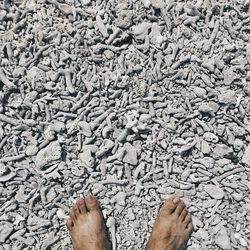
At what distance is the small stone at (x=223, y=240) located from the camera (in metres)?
1.53

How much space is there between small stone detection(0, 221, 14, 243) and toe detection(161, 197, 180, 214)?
0.57 meters

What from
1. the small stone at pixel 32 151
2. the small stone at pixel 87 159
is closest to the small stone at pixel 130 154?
the small stone at pixel 87 159

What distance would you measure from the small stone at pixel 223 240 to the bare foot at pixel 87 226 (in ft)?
1.35

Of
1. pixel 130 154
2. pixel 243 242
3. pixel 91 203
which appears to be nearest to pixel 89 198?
pixel 91 203

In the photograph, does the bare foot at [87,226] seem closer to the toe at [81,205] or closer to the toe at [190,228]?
the toe at [81,205]

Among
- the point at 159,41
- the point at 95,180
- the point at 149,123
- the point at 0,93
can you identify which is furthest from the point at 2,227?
the point at 159,41

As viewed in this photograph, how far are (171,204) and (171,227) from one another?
0.38 ft

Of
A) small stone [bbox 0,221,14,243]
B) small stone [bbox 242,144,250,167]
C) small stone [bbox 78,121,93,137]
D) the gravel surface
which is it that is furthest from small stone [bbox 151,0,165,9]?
small stone [bbox 0,221,14,243]

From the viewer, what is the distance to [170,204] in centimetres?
155

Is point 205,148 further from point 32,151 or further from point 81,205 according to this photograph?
point 32,151

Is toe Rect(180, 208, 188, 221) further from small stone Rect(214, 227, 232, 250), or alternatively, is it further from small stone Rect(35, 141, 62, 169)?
small stone Rect(35, 141, 62, 169)

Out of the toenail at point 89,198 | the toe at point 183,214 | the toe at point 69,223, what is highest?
the toenail at point 89,198

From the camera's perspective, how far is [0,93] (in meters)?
1.49

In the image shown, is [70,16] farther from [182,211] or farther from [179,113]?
[182,211]
